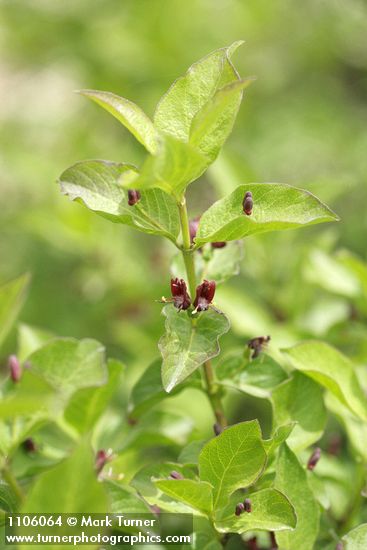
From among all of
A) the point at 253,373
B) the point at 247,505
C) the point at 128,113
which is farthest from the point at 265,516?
the point at 128,113

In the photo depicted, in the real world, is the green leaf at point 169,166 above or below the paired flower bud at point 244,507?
above

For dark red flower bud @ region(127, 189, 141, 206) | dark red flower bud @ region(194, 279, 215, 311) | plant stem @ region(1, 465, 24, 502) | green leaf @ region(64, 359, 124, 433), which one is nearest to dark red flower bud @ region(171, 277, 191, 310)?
dark red flower bud @ region(194, 279, 215, 311)

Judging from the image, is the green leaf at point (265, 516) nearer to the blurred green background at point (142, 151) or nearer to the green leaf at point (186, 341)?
the green leaf at point (186, 341)

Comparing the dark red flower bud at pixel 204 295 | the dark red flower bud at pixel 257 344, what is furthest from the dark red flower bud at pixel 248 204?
the dark red flower bud at pixel 257 344

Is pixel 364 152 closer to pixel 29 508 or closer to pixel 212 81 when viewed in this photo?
pixel 212 81

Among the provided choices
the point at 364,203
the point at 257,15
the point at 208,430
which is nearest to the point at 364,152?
the point at 364,203
